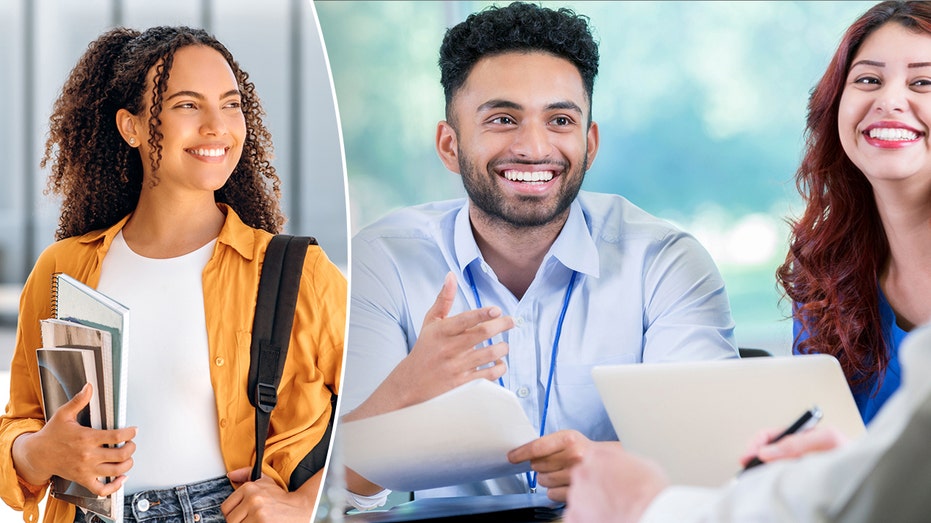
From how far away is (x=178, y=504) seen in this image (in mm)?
1407

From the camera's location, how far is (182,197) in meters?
1.45

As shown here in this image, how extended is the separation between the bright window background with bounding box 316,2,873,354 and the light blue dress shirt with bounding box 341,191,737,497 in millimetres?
2278

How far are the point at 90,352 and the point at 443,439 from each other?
59 cm

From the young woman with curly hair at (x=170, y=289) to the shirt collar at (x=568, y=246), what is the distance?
2.78 ft

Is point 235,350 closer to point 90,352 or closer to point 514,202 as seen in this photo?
point 90,352

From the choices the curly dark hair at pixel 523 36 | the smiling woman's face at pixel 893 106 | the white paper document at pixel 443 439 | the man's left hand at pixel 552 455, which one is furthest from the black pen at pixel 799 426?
the curly dark hair at pixel 523 36

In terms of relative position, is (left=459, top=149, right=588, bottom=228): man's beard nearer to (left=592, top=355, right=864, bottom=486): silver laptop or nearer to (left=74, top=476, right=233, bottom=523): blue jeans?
(left=592, top=355, right=864, bottom=486): silver laptop

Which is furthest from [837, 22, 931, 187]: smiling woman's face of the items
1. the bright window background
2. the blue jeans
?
the bright window background

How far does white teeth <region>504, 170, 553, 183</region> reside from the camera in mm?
2225

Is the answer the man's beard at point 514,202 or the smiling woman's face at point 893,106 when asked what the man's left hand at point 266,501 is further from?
the smiling woman's face at point 893,106

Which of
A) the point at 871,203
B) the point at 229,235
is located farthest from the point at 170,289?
the point at 871,203

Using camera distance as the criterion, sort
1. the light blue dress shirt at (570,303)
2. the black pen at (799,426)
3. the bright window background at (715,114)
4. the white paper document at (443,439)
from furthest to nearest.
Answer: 1. the bright window background at (715,114)
2. the light blue dress shirt at (570,303)
3. the white paper document at (443,439)
4. the black pen at (799,426)

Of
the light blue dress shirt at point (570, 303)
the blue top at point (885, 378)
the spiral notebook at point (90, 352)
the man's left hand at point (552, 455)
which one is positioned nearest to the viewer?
the spiral notebook at point (90, 352)

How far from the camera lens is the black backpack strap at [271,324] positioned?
1432 mm
